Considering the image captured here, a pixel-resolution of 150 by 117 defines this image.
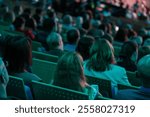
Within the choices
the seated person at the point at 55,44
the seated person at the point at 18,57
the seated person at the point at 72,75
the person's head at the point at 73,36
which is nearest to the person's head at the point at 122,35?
the person's head at the point at 73,36

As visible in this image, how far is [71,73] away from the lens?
4281 mm

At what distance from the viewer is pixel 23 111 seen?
386 centimetres

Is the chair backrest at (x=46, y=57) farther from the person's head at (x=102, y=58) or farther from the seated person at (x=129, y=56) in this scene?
the person's head at (x=102, y=58)

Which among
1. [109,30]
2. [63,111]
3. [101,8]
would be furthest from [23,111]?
[101,8]

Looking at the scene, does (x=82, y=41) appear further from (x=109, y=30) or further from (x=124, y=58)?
(x=109, y=30)

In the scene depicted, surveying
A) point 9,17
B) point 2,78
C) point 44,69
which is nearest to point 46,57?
point 44,69

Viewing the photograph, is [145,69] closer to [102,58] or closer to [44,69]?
[102,58]

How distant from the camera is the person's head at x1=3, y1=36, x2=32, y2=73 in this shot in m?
4.77

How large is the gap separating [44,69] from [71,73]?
2.00m

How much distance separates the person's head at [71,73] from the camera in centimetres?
429

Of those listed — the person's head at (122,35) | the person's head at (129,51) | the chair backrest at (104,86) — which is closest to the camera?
the chair backrest at (104,86)

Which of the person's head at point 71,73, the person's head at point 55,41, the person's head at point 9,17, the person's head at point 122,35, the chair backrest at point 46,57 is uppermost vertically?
the person's head at point 71,73

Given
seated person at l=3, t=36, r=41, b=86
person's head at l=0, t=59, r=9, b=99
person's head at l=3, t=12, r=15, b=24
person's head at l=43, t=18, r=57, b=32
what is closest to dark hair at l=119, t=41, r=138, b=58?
seated person at l=3, t=36, r=41, b=86

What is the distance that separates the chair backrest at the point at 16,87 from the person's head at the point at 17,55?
22.7 inches
